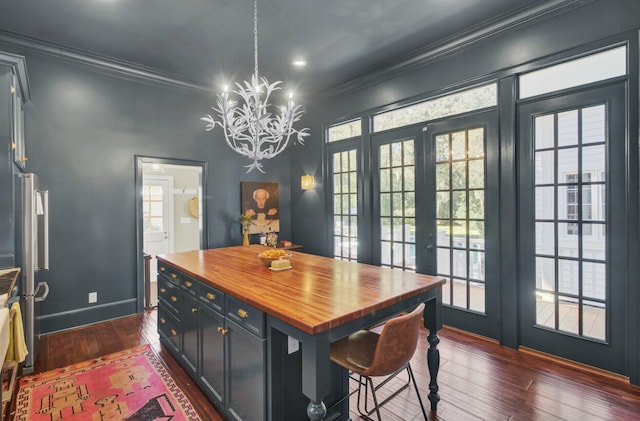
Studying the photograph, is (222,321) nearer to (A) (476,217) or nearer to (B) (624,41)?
(A) (476,217)

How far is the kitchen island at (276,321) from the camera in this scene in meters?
1.51

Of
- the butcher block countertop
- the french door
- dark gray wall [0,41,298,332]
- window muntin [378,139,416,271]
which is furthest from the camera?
window muntin [378,139,416,271]

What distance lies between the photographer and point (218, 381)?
2.15 meters

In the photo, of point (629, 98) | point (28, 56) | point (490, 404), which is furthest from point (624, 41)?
point (28, 56)

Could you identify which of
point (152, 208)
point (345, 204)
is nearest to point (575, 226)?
point (345, 204)

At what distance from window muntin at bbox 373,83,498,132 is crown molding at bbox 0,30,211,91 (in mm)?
2615

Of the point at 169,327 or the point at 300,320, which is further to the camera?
the point at 169,327

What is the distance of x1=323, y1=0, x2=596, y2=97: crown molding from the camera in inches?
109

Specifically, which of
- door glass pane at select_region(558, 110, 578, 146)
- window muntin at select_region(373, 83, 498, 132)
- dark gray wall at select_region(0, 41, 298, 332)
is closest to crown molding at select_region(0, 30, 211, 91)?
dark gray wall at select_region(0, 41, 298, 332)

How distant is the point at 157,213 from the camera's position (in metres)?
6.41

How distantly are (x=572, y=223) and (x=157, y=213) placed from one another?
650 centimetres

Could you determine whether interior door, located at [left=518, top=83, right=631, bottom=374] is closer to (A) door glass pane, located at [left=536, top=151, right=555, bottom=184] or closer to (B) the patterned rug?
(A) door glass pane, located at [left=536, top=151, right=555, bottom=184]

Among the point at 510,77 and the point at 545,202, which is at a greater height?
the point at 510,77

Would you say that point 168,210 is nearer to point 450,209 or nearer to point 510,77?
point 450,209
